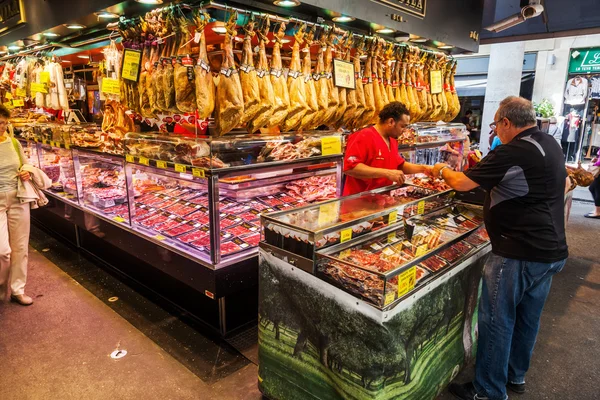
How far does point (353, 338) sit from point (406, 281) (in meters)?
0.38

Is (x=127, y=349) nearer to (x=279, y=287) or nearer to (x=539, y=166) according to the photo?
(x=279, y=287)

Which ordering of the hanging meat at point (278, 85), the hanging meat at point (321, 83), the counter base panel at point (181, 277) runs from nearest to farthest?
1. the counter base panel at point (181, 277)
2. the hanging meat at point (278, 85)
3. the hanging meat at point (321, 83)

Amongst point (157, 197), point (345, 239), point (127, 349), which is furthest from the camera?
point (157, 197)

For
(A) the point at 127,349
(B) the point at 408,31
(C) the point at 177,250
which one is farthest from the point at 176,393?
(B) the point at 408,31

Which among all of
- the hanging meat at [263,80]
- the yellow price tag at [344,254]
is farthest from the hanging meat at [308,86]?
the yellow price tag at [344,254]

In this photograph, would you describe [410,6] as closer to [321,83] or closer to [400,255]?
[321,83]

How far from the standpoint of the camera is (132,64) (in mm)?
3137

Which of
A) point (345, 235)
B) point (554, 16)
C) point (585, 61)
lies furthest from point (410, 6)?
point (585, 61)

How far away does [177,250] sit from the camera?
10.3 feet

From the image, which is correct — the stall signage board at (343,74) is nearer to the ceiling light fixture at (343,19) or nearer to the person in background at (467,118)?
the ceiling light fixture at (343,19)

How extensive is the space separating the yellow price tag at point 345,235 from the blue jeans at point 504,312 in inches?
38.0

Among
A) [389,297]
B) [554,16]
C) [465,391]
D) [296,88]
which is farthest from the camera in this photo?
[554,16]

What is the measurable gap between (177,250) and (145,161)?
0.79 m

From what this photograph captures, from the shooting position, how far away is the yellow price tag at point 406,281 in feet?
6.02
